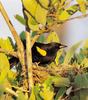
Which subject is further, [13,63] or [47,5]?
[13,63]

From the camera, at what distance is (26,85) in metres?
1.14

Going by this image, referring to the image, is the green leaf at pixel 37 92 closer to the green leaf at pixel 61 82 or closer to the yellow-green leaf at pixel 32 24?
the green leaf at pixel 61 82

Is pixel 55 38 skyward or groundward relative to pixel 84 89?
skyward

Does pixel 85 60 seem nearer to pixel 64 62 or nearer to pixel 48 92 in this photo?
pixel 64 62

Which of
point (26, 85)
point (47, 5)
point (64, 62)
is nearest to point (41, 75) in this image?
point (64, 62)

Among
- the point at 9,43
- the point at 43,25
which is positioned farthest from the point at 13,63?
the point at 43,25

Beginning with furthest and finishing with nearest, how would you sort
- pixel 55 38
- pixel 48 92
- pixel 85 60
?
pixel 55 38 < pixel 85 60 < pixel 48 92

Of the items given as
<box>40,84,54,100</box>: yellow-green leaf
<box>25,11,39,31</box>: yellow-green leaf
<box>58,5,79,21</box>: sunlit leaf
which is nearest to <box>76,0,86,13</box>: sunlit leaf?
<box>58,5,79,21</box>: sunlit leaf

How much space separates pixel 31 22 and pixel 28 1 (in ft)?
0.21

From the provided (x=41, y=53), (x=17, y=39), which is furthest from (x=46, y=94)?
(x=41, y=53)

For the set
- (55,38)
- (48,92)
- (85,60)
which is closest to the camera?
(48,92)

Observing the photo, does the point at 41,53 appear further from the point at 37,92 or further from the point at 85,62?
the point at 37,92

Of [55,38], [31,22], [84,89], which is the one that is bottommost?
[84,89]

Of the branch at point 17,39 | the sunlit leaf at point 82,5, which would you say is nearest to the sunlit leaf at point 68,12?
the sunlit leaf at point 82,5
